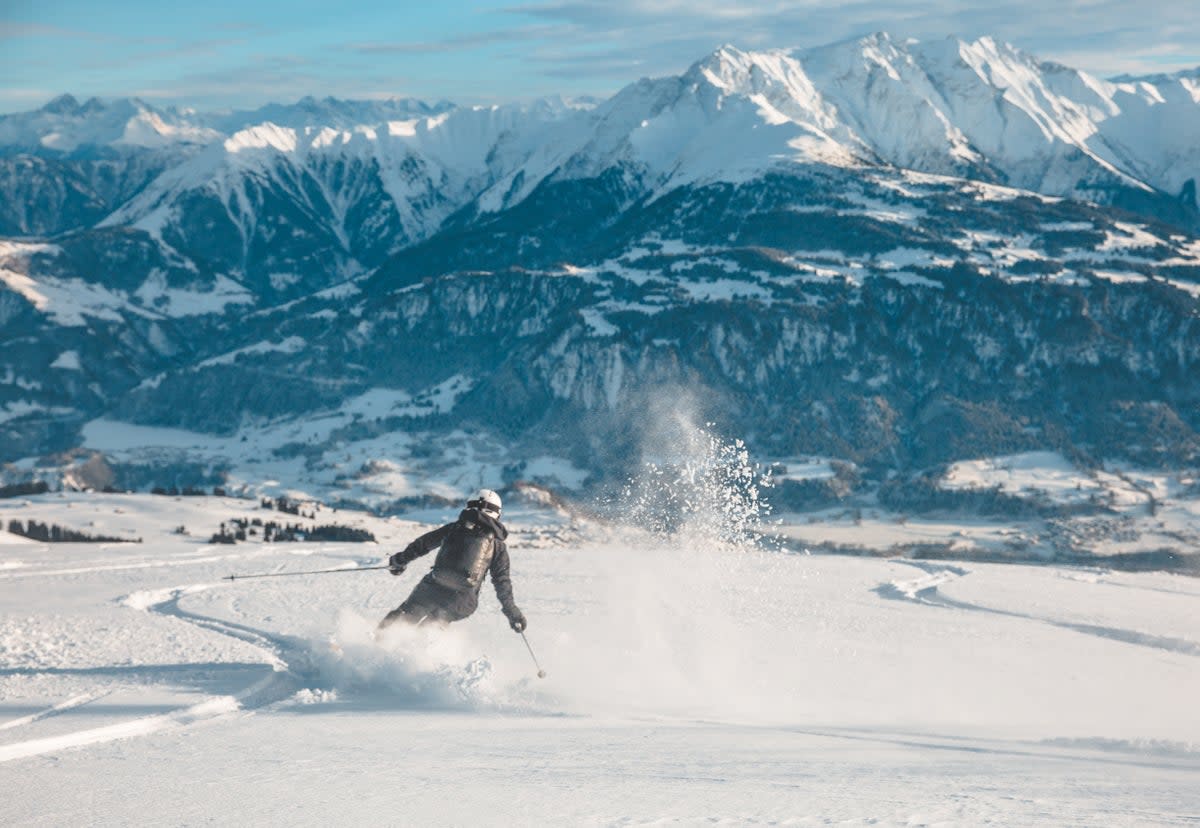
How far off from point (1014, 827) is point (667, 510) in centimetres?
15941

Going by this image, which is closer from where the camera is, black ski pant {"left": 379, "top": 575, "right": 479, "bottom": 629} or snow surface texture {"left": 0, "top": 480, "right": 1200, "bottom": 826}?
snow surface texture {"left": 0, "top": 480, "right": 1200, "bottom": 826}

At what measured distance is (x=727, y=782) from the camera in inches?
621

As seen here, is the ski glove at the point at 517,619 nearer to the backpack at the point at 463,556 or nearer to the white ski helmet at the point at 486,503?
the backpack at the point at 463,556

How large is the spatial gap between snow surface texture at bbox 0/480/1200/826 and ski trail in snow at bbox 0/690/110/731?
64mm

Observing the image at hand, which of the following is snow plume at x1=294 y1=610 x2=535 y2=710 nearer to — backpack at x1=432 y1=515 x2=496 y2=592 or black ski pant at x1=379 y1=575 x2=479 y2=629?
black ski pant at x1=379 y1=575 x2=479 y2=629

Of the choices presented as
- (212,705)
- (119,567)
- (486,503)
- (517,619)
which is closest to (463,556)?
(486,503)

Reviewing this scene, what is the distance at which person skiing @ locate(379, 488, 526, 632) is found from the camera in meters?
23.1

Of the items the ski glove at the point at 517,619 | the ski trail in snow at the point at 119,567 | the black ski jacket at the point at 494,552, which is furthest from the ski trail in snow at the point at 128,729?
the ski trail in snow at the point at 119,567

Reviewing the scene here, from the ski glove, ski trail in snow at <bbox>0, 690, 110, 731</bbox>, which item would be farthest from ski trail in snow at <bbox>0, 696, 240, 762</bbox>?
the ski glove

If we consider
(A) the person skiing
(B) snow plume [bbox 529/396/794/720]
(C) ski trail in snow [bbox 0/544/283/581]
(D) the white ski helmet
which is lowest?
(C) ski trail in snow [bbox 0/544/283/581]

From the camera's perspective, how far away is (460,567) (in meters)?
23.1

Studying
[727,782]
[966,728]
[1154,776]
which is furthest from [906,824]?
[966,728]

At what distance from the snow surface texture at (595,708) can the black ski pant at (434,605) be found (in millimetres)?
418

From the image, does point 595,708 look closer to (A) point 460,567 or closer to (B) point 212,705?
(A) point 460,567
